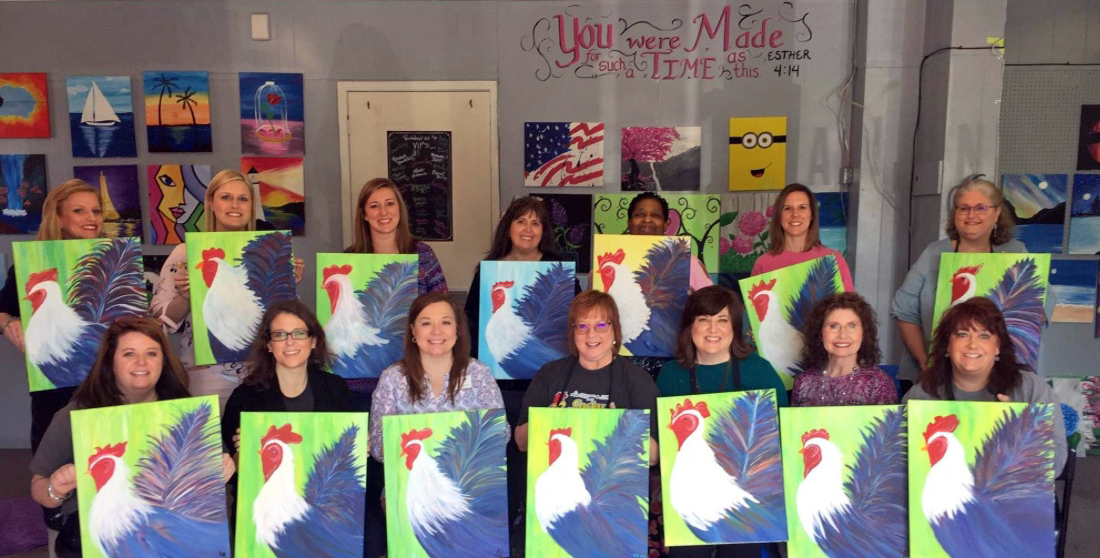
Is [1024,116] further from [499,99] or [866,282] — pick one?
[499,99]

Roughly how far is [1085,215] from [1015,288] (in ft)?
8.36

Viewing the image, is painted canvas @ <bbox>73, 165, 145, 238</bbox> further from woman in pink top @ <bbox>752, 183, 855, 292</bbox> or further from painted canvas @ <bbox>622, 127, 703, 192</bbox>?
woman in pink top @ <bbox>752, 183, 855, 292</bbox>

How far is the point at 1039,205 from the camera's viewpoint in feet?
13.4

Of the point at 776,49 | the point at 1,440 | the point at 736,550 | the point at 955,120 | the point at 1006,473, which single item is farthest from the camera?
the point at 1,440

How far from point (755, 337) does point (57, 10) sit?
4.36 meters

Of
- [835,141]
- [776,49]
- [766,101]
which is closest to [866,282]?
[835,141]

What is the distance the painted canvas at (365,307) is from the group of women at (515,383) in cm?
9

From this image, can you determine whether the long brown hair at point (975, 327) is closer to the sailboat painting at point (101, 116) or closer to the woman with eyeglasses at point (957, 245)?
the woman with eyeglasses at point (957, 245)

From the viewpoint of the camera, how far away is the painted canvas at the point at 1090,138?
405 centimetres

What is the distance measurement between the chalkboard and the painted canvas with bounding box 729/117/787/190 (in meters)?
1.70

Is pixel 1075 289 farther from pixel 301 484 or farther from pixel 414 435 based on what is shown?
pixel 301 484

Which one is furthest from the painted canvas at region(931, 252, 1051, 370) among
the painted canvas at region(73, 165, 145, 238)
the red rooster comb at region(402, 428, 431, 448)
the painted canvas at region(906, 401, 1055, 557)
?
the painted canvas at region(73, 165, 145, 238)

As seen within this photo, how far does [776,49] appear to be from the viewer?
3.99 m

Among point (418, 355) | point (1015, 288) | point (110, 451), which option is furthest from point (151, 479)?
point (1015, 288)
